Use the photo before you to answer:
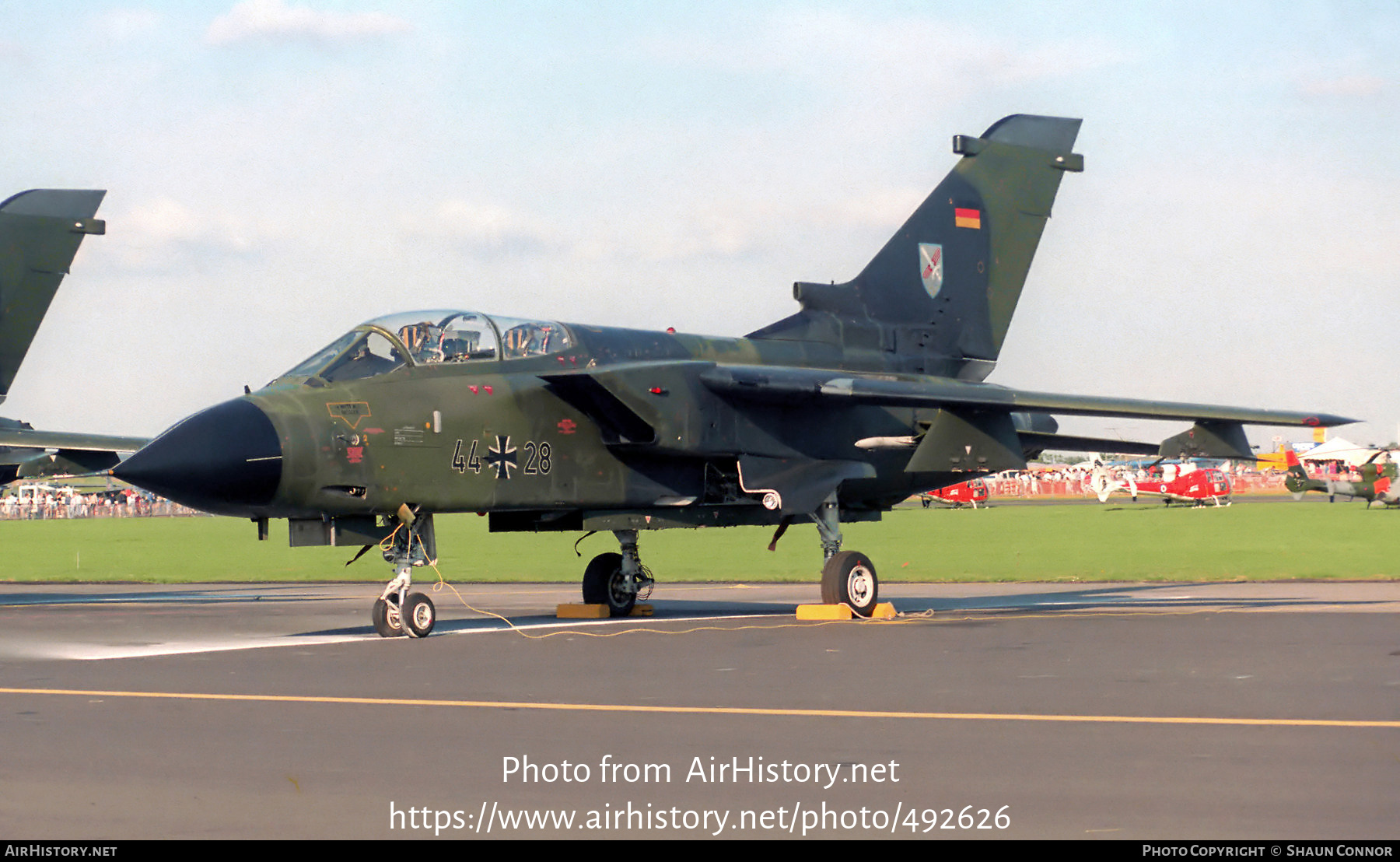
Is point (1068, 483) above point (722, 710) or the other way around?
above

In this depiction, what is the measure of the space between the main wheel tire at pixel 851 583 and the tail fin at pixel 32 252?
12.7 metres

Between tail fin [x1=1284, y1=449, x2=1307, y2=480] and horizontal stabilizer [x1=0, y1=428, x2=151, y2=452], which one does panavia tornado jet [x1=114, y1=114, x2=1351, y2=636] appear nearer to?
horizontal stabilizer [x1=0, y1=428, x2=151, y2=452]

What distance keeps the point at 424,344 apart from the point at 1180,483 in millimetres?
55638

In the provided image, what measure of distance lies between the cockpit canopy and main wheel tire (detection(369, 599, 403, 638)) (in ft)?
7.46

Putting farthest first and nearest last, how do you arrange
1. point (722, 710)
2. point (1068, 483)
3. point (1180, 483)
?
point (1068, 483) < point (1180, 483) < point (722, 710)

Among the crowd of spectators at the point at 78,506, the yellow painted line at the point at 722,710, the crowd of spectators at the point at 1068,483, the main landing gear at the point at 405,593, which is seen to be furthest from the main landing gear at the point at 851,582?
the crowd of spectators at the point at 1068,483

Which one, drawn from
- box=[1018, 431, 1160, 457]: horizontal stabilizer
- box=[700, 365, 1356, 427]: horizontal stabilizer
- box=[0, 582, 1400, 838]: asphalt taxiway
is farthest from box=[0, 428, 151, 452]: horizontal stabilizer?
box=[1018, 431, 1160, 457]: horizontal stabilizer

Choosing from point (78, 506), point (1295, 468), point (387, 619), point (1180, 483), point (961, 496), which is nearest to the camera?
point (387, 619)

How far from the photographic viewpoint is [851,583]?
17312 millimetres

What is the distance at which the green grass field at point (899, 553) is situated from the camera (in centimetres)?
2784

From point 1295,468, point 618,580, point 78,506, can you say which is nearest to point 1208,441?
point 618,580

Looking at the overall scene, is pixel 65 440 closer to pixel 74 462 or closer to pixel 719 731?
pixel 74 462

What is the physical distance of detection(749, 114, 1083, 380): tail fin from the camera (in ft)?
67.1

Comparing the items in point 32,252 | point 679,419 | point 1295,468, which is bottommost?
point 679,419
